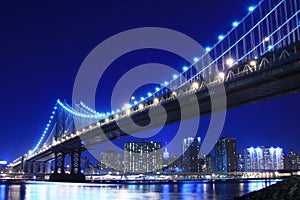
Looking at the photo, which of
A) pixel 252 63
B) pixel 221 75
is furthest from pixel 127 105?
pixel 252 63

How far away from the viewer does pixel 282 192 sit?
19.1 meters

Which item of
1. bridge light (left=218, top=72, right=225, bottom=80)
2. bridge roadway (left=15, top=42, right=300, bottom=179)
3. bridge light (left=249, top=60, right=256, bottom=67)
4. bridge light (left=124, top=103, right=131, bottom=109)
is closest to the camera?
bridge roadway (left=15, top=42, right=300, bottom=179)

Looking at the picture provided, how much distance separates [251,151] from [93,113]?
8498cm

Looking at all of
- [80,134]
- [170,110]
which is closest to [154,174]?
[80,134]

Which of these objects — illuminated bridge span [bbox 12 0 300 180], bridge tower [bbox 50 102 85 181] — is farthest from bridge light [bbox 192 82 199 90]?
bridge tower [bbox 50 102 85 181]

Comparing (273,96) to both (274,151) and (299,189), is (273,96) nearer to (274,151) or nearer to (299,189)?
(299,189)

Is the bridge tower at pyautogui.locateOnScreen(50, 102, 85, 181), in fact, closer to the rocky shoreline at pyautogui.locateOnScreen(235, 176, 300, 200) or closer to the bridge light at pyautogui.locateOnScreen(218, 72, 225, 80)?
the bridge light at pyautogui.locateOnScreen(218, 72, 225, 80)

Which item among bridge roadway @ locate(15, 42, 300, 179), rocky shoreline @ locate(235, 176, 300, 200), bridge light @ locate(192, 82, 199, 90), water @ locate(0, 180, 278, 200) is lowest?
water @ locate(0, 180, 278, 200)

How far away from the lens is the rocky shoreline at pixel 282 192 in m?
18.2

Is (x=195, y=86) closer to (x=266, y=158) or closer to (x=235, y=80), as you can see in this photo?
(x=235, y=80)

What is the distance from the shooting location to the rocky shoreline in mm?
18186

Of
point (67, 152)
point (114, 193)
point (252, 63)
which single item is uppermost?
point (252, 63)

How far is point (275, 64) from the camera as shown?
2758 cm

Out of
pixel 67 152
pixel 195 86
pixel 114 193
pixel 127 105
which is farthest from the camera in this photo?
pixel 67 152
